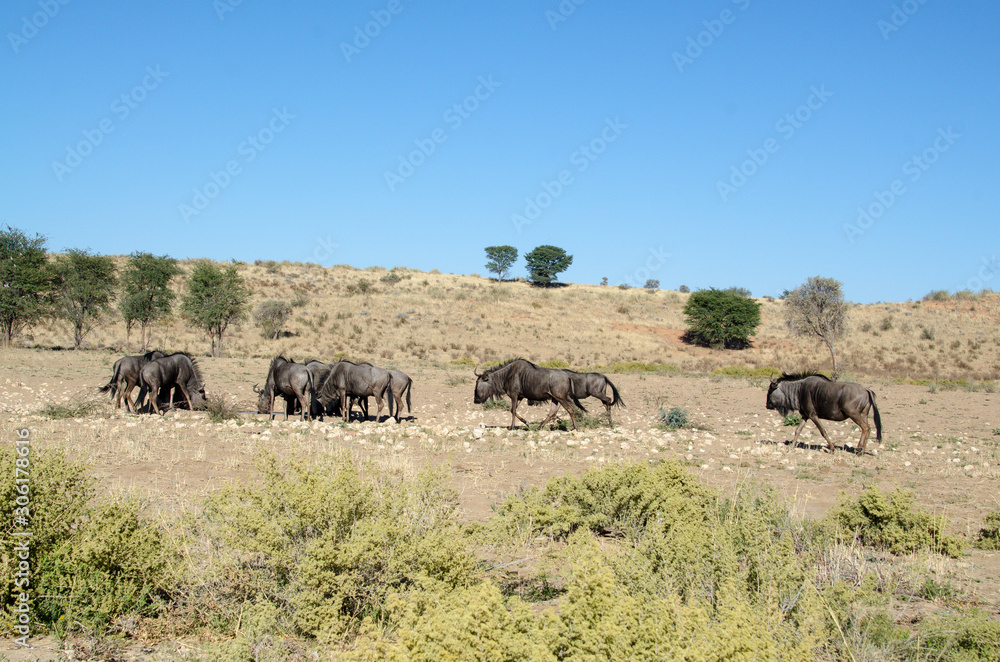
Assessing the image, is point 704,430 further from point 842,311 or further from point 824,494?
point 842,311

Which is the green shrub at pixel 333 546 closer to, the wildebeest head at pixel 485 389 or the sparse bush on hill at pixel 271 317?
the wildebeest head at pixel 485 389

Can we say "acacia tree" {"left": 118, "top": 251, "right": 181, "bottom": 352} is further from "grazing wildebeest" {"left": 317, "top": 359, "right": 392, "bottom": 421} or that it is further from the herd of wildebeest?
"grazing wildebeest" {"left": 317, "top": 359, "right": 392, "bottom": 421}

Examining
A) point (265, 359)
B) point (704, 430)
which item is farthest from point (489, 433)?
point (265, 359)

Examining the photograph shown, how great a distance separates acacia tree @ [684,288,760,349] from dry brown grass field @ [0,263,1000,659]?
160 cm

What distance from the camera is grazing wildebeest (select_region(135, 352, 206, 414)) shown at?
16.8m

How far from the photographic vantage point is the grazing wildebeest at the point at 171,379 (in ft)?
55.1

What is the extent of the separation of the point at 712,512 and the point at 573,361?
36859 mm

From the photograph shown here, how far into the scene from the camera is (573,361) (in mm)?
43500

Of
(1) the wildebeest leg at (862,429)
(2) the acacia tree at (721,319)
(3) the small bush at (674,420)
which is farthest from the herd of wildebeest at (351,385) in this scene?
(2) the acacia tree at (721,319)

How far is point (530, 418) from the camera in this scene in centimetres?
1934

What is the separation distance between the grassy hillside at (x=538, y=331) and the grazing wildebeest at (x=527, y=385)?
654 inches

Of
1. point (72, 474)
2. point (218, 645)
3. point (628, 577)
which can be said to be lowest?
point (218, 645)

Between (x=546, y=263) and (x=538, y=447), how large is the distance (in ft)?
204

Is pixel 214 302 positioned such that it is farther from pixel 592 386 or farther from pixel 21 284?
pixel 592 386
